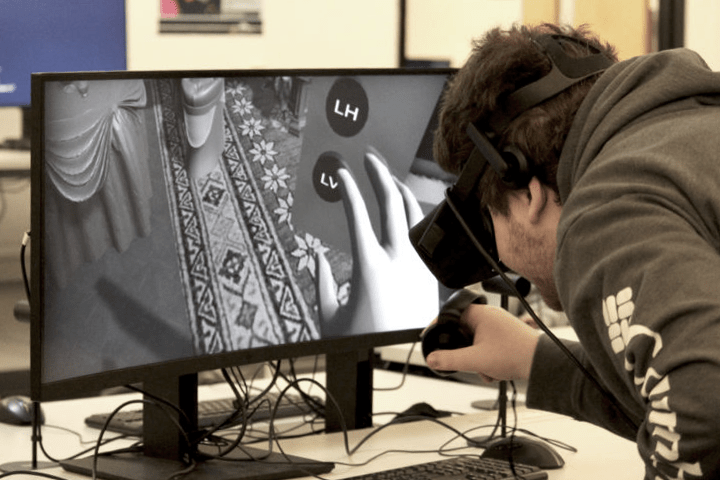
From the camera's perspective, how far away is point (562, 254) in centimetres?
95

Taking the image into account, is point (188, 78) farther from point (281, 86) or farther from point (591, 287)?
point (591, 287)

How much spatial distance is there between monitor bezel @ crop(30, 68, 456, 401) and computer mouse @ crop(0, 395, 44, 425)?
0.33 meters

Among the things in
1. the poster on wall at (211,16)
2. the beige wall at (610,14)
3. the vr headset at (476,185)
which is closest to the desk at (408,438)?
the vr headset at (476,185)

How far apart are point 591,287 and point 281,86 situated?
0.73 m

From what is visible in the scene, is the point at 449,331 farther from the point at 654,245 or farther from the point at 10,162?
the point at 10,162

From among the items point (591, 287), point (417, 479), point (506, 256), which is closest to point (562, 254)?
point (591, 287)

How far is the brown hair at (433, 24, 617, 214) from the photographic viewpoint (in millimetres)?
1059

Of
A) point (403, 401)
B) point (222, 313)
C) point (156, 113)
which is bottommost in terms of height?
point (403, 401)

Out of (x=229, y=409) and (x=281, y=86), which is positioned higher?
(x=281, y=86)

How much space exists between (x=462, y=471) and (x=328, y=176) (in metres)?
0.44

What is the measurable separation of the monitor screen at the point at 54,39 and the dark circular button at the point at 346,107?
1.38 metres

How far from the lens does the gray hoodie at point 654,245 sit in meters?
0.83

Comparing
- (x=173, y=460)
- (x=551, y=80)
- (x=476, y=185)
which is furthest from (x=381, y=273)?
(x=551, y=80)

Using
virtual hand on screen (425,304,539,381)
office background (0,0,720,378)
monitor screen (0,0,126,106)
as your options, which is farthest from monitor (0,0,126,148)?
virtual hand on screen (425,304,539,381)
